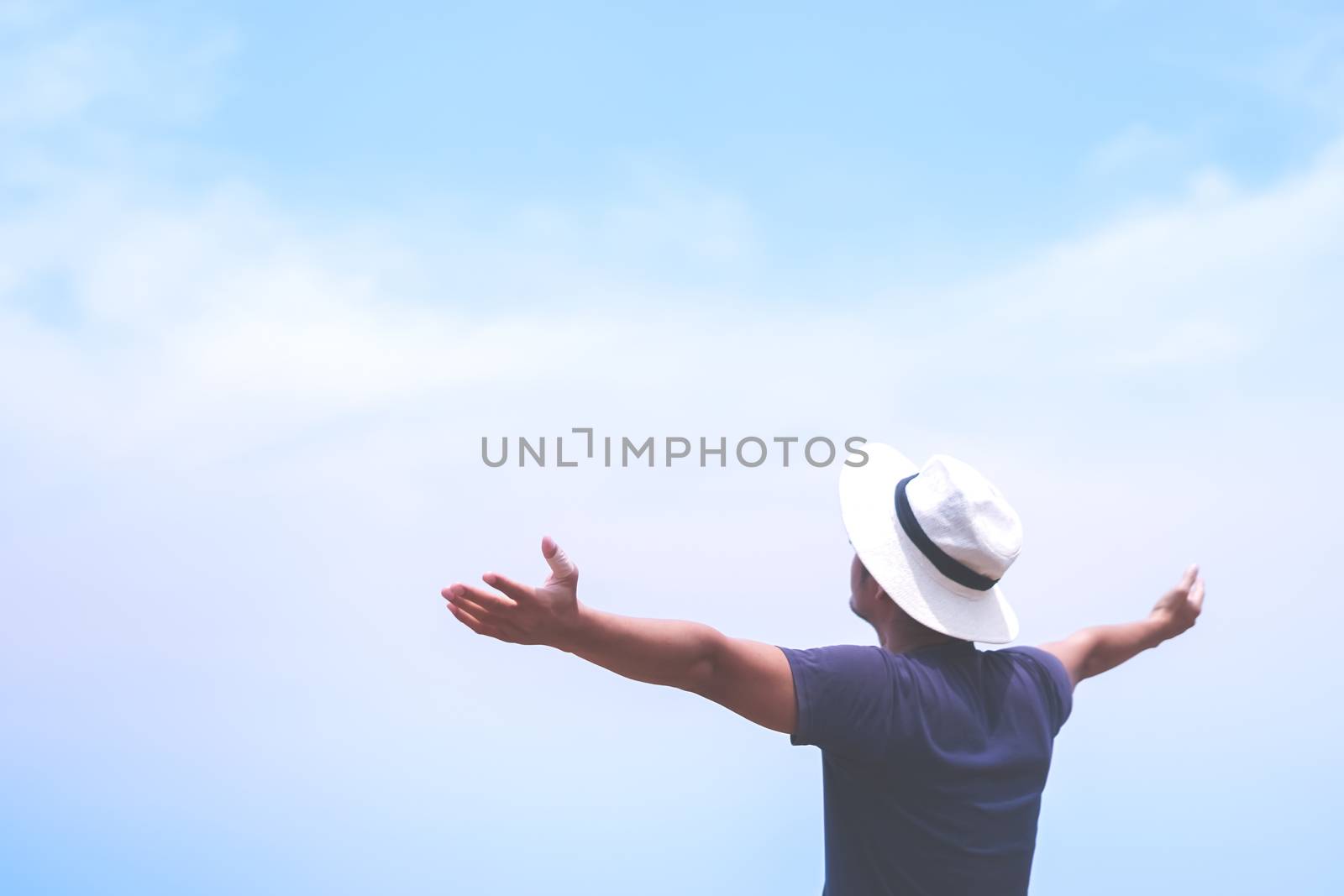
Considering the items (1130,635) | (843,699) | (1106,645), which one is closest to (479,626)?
(843,699)

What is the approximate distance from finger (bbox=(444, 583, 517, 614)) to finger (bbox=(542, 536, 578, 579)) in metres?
0.10

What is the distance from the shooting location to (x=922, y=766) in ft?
8.43

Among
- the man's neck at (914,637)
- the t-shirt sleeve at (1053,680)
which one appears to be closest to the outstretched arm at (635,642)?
the man's neck at (914,637)

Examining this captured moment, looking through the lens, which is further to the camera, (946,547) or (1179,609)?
(1179,609)

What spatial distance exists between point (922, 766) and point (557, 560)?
99 centimetres

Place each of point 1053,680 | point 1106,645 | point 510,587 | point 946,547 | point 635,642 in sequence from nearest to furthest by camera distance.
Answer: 1. point 510,587
2. point 635,642
3. point 946,547
4. point 1053,680
5. point 1106,645

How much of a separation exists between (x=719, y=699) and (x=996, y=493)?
0.89m

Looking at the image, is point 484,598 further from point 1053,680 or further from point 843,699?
point 1053,680

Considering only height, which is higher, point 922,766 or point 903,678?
point 903,678

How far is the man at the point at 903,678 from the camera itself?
2324 millimetres

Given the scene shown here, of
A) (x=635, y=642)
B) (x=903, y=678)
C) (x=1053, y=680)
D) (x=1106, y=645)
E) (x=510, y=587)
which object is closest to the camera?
(x=510, y=587)

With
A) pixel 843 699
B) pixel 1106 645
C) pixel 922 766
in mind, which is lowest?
pixel 922 766

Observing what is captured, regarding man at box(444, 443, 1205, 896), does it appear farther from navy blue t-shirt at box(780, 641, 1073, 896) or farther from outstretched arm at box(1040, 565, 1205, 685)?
outstretched arm at box(1040, 565, 1205, 685)

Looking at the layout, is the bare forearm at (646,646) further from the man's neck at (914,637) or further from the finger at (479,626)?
the man's neck at (914,637)
